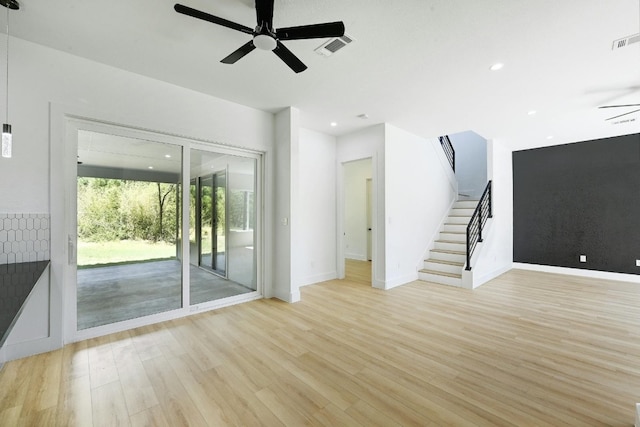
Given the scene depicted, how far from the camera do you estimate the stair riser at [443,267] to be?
5454 mm

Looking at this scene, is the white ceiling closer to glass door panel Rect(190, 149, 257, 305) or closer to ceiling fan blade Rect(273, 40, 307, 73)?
ceiling fan blade Rect(273, 40, 307, 73)

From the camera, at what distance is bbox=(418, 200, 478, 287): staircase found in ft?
17.9

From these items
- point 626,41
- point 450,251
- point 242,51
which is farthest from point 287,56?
point 450,251

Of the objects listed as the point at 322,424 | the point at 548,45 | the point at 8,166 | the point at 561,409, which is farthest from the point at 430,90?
the point at 8,166

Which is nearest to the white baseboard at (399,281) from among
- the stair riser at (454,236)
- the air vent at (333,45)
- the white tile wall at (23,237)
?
the stair riser at (454,236)

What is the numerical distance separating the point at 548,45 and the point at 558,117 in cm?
278

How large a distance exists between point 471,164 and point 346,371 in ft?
26.0

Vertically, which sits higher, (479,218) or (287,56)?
(287,56)

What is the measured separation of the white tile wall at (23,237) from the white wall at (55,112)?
6 cm

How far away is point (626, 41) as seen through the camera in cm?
259

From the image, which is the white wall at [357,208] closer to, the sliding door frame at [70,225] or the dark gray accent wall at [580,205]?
the dark gray accent wall at [580,205]

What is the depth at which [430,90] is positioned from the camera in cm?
370

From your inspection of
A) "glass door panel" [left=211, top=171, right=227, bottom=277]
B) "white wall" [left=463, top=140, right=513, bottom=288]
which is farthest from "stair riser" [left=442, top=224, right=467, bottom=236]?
"glass door panel" [left=211, top=171, right=227, bottom=277]

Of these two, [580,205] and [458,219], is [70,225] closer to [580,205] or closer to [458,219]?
[458,219]
